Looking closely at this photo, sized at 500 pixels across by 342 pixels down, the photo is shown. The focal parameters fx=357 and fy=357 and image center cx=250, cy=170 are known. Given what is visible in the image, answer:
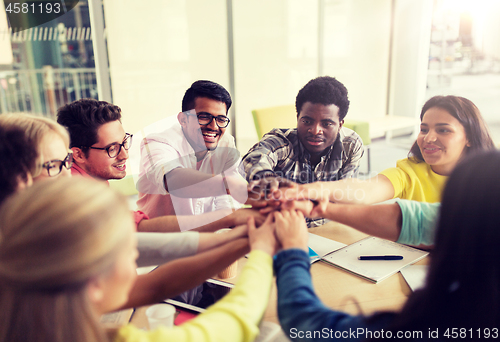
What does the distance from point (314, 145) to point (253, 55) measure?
3.02m

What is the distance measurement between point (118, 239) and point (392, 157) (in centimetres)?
500

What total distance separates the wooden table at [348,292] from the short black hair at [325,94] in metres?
0.87

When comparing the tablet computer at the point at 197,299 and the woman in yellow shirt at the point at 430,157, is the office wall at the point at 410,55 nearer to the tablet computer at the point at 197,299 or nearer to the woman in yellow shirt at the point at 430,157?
the woman in yellow shirt at the point at 430,157

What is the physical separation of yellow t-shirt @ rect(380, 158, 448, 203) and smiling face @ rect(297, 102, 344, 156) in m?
0.33

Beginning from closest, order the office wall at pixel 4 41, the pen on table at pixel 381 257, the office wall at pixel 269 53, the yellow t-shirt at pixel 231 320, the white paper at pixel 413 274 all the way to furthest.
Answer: the yellow t-shirt at pixel 231 320 < the white paper at pixel 413 274 < the pen on table at pixel 381 257 < the office wall at pixel 4 41 < the office wall at pixel 269 53

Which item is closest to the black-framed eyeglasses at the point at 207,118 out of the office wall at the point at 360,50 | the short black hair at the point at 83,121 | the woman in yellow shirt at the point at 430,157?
the short black hair at the point at 83,121

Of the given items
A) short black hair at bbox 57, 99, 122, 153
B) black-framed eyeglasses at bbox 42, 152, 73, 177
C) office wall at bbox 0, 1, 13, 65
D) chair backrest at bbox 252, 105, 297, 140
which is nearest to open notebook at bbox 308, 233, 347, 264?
black-framed eyeglasses at bbox 42, 152, 73, 177

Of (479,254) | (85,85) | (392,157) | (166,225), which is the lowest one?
(392,157)

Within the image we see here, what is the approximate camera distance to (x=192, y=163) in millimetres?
1881

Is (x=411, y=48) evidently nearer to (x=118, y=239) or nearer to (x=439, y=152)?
(x=439, y=152)

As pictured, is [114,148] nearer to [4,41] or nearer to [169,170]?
[169,170]

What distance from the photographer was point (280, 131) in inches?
76.8

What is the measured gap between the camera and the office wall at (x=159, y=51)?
146 inches

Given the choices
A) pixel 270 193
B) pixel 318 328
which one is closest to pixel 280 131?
pixel 270 193
